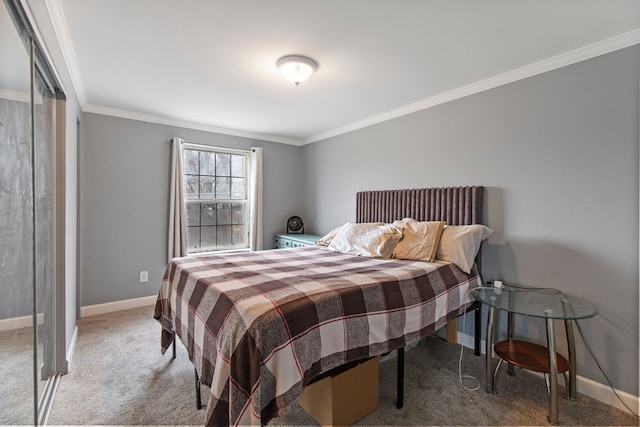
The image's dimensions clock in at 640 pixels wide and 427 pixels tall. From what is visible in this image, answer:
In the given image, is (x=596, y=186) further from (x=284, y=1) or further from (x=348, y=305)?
(x=284, y=1)

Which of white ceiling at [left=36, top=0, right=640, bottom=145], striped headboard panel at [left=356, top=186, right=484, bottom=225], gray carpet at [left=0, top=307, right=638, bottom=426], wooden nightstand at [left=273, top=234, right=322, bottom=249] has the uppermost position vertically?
white ceiling at [left=36, top=0, right=640, bottom=145]

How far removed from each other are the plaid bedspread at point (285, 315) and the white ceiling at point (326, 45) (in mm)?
1501

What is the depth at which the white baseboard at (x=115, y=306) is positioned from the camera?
320cm

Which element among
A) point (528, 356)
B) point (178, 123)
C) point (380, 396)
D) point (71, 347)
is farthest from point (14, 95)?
point (528, 356)

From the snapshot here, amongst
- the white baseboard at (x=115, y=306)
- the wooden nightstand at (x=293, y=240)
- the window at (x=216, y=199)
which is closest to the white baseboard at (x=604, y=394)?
the wooden nightstand at (x=293, y=240)

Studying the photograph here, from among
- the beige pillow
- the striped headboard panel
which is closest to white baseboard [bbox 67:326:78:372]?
the beige pillow

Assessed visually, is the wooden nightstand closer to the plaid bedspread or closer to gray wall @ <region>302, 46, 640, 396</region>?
the plaid bedspread

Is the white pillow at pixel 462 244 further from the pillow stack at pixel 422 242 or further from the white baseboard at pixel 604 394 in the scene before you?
the white baseboard at pixel 604 394

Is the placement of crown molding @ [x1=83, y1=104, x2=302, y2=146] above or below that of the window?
above

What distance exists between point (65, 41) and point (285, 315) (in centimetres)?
227

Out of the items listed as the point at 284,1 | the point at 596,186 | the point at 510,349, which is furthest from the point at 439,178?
the point at 284,1

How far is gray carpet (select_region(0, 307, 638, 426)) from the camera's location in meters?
1.69

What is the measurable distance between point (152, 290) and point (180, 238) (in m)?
0.72

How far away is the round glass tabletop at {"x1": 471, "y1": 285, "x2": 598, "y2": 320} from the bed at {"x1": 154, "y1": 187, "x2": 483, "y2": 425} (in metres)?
0.21
